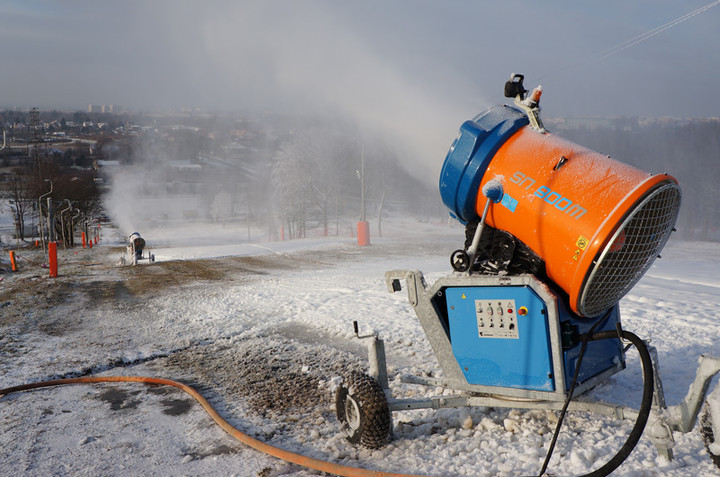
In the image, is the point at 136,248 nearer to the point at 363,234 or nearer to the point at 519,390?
the point at 363,234

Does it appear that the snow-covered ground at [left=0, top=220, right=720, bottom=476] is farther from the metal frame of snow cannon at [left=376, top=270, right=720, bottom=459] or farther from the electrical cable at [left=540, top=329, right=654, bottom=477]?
the electrical cable at [left=540, top=329, right=654, bottom=477]

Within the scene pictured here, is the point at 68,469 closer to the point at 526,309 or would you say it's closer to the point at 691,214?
the point at 526,309

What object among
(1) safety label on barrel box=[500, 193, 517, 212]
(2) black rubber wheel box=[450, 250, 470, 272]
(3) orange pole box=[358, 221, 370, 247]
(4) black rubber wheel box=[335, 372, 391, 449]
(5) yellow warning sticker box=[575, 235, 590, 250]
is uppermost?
(1) safety label on barrel box=[500, 193, 517, 212]

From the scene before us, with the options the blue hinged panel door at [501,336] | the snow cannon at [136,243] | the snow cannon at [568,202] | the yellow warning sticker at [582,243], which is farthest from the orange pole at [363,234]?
the yellow warning sticker at [582,243]

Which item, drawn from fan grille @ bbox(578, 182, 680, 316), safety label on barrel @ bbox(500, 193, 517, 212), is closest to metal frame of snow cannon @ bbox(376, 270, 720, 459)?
fan grille @ bbox(578, 182, 680, 316)

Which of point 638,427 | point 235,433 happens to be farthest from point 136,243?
point 638,427

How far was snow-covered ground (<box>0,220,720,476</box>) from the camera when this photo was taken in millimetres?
3990

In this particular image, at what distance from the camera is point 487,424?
4320 millimetres

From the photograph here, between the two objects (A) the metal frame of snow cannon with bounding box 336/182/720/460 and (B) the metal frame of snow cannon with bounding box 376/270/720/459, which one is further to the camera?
(A) the metal frame of snow cannon with bounding box 336/182/720/460

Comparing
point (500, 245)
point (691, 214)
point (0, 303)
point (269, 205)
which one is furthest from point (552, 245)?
point (269, 205)

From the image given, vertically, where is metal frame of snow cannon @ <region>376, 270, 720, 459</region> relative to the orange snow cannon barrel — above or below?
below

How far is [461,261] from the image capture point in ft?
13.1

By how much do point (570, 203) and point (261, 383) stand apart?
165 inches

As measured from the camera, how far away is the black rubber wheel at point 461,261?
397cm
